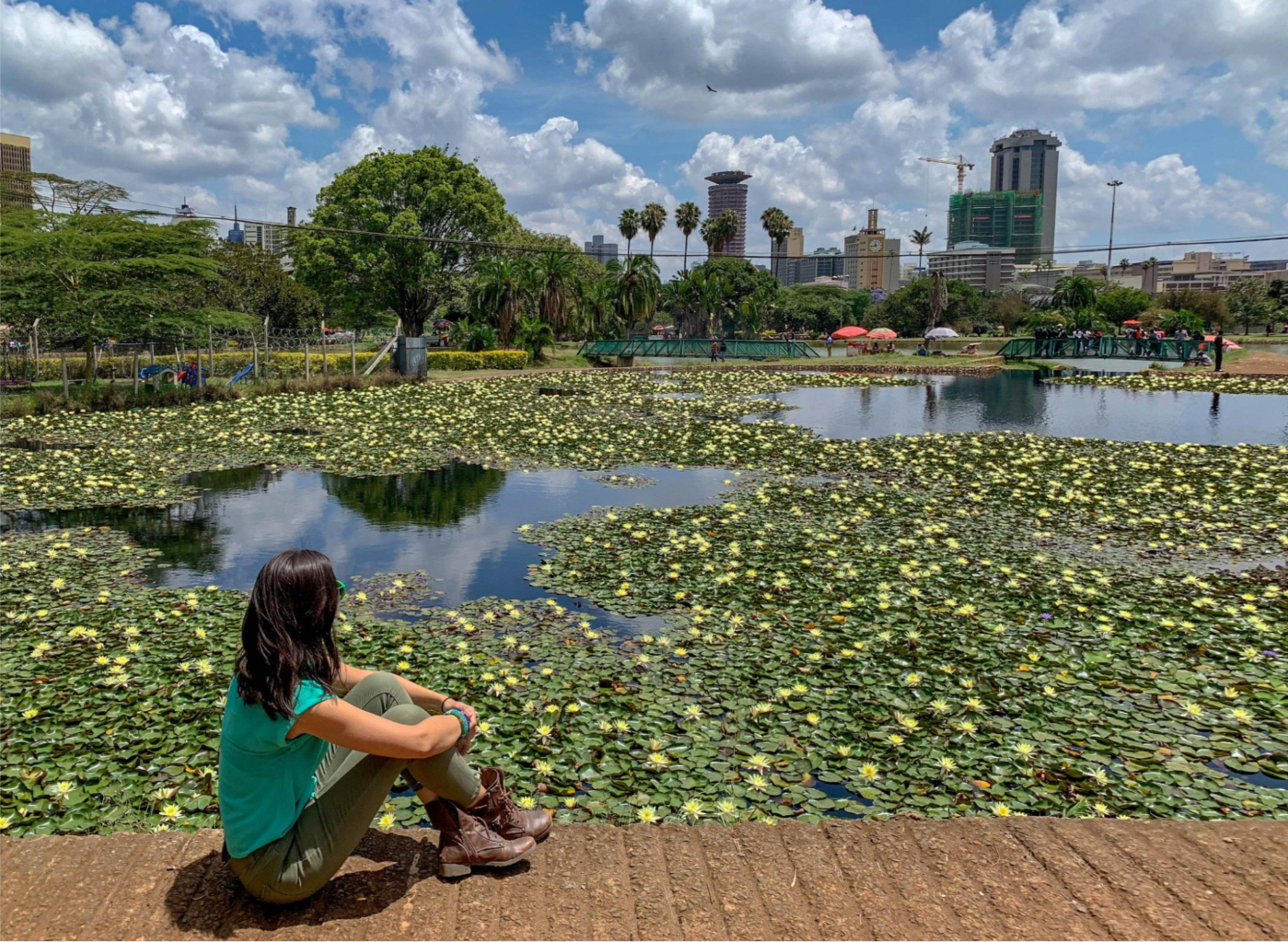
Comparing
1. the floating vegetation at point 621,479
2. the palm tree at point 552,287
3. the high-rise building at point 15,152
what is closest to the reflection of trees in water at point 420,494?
the floating vegetation at point 621,479

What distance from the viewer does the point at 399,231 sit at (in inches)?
1688

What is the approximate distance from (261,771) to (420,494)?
994cm

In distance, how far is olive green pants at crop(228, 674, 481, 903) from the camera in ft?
10.0

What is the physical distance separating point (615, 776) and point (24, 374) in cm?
3433

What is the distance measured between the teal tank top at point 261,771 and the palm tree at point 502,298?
4026 centimetres

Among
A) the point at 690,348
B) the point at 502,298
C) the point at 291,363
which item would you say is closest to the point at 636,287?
the point at 690,348

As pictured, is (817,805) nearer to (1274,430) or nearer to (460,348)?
(1274,430)

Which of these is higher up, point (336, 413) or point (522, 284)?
point (522, 284)

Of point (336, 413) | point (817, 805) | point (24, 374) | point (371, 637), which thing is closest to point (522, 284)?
point (24, 374)

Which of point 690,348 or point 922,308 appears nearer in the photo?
point 690,348

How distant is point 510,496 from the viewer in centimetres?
1246

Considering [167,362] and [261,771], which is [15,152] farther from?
[261,771]

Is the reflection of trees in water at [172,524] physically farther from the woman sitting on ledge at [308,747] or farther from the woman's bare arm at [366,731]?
the woman's bare arm at [366,731]

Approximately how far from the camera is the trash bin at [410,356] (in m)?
29.7
